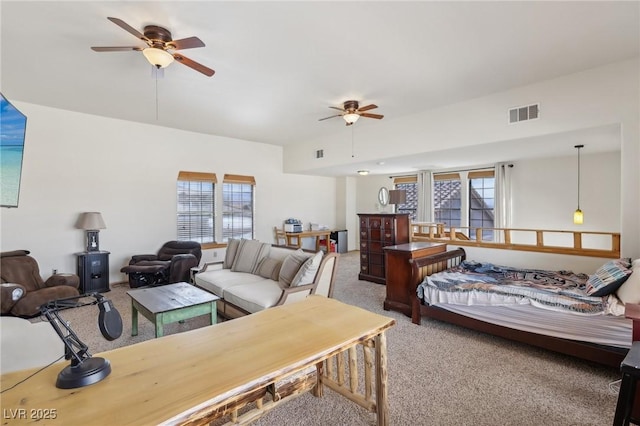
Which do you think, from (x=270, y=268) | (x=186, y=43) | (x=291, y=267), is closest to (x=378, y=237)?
(x=270, y=268)

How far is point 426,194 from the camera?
7.72m

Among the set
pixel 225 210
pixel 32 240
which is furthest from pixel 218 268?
pixel 32 240

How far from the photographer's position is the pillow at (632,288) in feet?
7.92

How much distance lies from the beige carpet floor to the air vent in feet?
9.21

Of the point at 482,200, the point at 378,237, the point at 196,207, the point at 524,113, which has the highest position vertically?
the point at 524,113

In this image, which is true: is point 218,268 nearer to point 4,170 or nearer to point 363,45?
point 4,170

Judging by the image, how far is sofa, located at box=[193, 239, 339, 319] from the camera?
3232mm

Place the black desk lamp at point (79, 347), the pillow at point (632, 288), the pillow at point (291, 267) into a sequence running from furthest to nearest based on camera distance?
the pillow at point (291, 267), the pillow at point (632, 288), the black desk lamp at point (79, 347)

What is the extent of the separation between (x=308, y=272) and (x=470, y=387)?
5.76 feet

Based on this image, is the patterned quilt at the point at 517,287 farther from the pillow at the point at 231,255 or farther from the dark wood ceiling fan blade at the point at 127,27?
the dark wood ceiling fan blade at the point at 127,27

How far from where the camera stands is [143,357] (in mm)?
1291

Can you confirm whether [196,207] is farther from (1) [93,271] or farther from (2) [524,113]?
(2) [524,113]

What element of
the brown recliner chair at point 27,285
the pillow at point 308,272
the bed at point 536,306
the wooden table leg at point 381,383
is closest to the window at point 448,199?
the bed at point 536,306

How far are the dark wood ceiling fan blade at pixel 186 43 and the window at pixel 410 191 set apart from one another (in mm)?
6597
